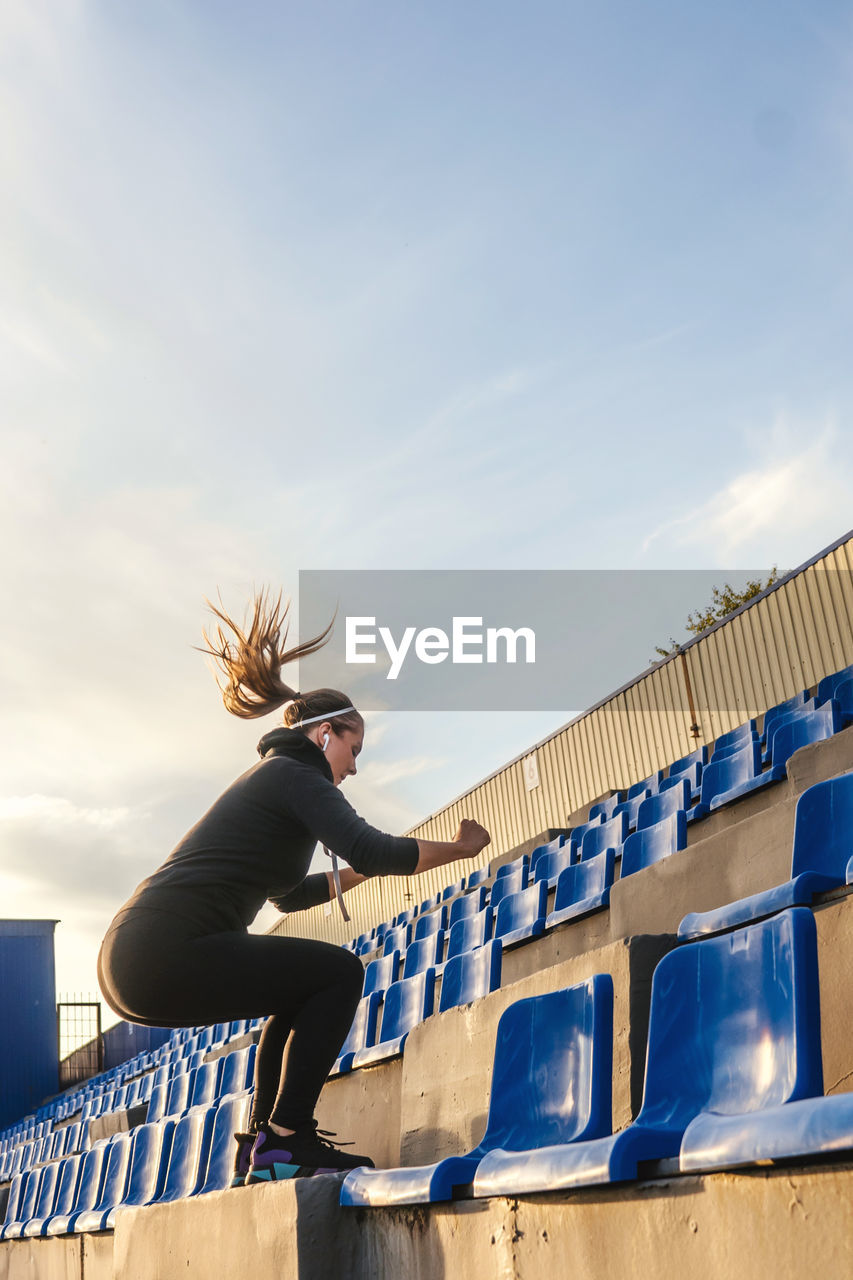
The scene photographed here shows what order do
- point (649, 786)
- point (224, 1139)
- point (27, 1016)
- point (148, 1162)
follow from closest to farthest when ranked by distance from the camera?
1. point (224, 1139)
2. point (148, 1162)
3. point (649, 786)
4. point (27, 1016)

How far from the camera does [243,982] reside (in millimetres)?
2605

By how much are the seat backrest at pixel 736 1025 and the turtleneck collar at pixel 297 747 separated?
1.21 meters

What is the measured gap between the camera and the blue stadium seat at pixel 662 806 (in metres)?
5.43

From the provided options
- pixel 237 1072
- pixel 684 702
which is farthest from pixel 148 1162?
pixel 684 702

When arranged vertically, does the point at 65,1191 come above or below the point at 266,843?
below

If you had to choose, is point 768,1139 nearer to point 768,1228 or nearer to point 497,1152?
point 768,1228

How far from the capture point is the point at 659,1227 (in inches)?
57.0

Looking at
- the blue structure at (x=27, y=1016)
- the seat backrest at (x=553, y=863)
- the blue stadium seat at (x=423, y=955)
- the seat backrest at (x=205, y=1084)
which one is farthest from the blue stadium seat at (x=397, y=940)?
the blue structure at (x=27, y=1016)

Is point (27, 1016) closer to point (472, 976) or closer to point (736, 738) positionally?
point (736, 738)

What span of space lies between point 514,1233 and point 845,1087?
582 millimetres

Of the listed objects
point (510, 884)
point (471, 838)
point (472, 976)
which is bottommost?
point (472, 976)

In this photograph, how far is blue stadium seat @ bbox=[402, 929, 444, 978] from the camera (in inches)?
201

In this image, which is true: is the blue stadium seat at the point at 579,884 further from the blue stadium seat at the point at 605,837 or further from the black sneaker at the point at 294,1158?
the black sneaker at the point at 294,1158

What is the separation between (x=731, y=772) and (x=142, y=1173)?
2973 mm
